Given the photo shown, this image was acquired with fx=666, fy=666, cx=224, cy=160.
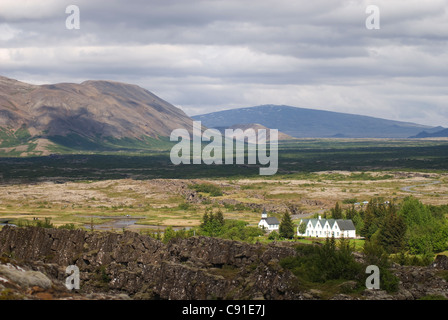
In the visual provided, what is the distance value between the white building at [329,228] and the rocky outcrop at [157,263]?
45.6 meters

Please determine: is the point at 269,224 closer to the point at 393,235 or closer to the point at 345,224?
the point at 345,224

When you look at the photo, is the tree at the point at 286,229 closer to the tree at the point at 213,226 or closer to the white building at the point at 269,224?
the white building at the point at 269,224

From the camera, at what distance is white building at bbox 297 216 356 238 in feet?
385

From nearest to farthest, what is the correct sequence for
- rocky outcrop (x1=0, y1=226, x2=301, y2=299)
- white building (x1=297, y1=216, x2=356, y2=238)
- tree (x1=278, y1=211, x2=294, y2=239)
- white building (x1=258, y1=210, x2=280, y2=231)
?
rocky outcrop (x1=0, y1=226, x2=301, y2=299) → tree (x1=278, y1=211, x2=294, y2=239) → white building (x1=297, y1=216, x2=356, y2=238) → white building (x1=258, y1=210, x2=280, y2=231)

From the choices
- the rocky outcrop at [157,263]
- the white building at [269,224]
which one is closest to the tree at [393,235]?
the white building at [269,224]

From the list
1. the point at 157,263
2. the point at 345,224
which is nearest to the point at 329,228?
the point at 345,224

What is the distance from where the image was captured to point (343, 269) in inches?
2384

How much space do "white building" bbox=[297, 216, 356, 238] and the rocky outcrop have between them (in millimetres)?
45646

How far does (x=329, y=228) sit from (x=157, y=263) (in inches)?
2104

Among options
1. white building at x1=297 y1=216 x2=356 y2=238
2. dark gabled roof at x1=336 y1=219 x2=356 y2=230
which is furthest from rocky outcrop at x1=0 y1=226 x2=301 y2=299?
dark gabled roof at x1=336 y1=219 x2=356 y2=230

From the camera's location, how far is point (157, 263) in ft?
233

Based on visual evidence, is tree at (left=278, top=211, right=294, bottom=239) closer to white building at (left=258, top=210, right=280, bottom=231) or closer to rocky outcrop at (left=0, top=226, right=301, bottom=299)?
white building at (left=258, top=210, right=280, bottom=231)
